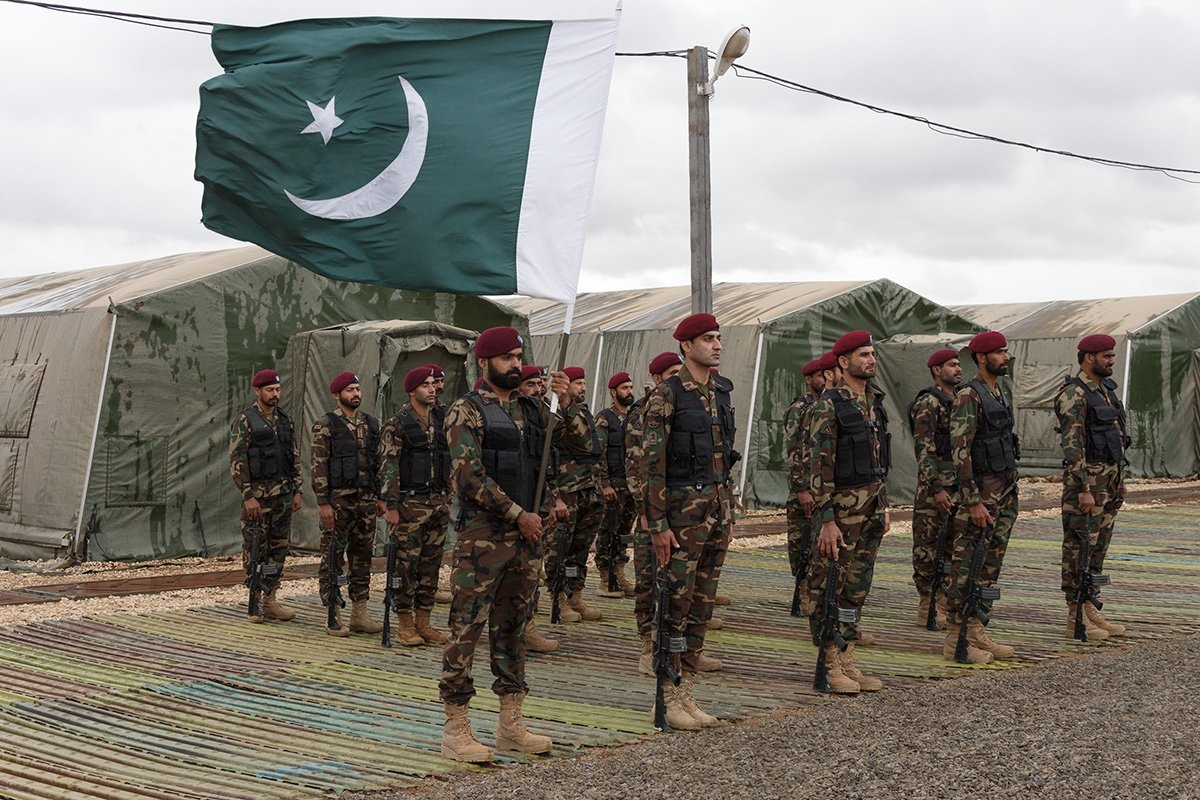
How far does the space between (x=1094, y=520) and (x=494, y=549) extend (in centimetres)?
507

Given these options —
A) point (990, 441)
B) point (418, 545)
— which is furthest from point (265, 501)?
point (990, 441)

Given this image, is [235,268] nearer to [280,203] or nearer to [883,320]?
[280,203]

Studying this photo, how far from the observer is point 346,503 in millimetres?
9953

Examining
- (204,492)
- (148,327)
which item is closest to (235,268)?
(148,327)

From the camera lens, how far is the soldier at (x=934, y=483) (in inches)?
382

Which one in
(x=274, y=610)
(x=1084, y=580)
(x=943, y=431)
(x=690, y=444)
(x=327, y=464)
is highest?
(x=943, y=431)

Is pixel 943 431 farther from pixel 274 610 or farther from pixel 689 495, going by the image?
pixel 274 610

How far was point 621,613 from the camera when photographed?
34.8 feet

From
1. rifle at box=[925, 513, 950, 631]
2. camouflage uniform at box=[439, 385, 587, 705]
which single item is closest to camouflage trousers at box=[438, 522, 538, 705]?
camouflage uniform at box=[439, 385, 587, 705]

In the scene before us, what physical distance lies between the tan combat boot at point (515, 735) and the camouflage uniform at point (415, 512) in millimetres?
3239

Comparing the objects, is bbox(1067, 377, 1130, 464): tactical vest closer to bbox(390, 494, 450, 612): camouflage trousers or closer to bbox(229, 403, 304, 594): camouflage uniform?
bbox(390, 494, 450, 612): camouflage trousers

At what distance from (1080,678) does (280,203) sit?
5481 mm

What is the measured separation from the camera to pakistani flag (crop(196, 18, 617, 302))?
21.5 ft

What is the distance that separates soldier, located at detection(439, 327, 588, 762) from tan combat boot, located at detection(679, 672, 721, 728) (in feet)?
3.00
